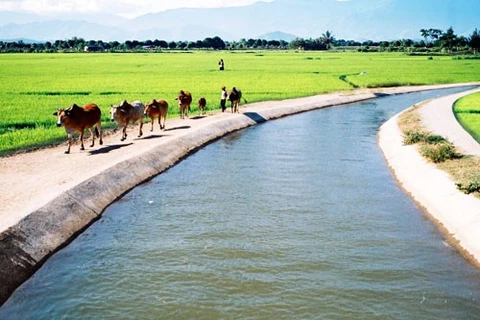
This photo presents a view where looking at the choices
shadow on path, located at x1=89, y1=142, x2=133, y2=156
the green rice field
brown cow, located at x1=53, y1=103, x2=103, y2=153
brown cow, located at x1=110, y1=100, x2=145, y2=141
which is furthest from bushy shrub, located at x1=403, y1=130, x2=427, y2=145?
brown cow, located at x1=53, y1=103, x2=103, y2=153

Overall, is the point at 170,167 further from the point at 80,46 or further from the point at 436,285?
the point at 80,46

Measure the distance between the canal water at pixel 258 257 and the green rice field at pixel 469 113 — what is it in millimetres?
10405

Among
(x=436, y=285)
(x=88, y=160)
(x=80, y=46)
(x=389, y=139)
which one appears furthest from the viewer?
(x=80, y=46)

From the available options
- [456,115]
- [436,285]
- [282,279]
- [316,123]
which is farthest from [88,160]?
[456,115]

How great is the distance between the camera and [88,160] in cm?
1805

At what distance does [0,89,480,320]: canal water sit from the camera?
30.5ft

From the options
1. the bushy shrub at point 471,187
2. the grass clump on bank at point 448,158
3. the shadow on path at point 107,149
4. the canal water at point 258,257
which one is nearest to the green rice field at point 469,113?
the grass clump on bank at point 448,158

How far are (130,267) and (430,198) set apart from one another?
911cm

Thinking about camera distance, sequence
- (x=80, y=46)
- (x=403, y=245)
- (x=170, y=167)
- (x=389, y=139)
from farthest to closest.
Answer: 1. (x=80, y=46)
2. (x=389, y=139)
3. (x=170, y=167)
4. (x=403, y=245)

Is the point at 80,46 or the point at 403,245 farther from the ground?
the point at 80,46

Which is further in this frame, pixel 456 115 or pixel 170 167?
pixel 456 115

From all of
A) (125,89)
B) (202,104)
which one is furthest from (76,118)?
(125,89)

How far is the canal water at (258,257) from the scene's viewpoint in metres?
9.28

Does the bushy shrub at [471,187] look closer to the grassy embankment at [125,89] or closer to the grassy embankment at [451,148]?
the grassy embankment at [451,148]
